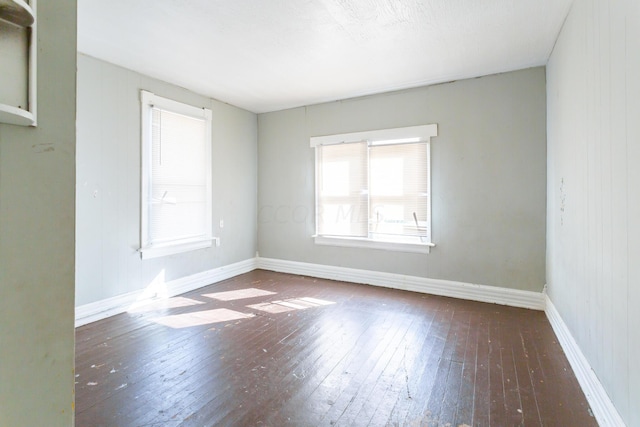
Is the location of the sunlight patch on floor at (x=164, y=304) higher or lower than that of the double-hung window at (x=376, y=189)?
lower

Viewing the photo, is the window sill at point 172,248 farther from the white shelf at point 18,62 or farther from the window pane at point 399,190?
the white shelf at point 18,62

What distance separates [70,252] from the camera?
958 mm

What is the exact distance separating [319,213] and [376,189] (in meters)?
1.00

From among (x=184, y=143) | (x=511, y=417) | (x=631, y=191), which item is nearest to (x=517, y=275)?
(x=511, y=417)

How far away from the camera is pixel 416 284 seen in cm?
420

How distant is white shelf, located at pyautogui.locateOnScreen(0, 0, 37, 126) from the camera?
2.52ft

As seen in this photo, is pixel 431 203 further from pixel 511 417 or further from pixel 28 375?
pixel 28 375

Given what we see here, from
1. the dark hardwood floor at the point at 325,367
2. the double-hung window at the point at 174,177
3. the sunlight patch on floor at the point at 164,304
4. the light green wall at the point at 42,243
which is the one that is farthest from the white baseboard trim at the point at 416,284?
the light green wall at the point at 42,243

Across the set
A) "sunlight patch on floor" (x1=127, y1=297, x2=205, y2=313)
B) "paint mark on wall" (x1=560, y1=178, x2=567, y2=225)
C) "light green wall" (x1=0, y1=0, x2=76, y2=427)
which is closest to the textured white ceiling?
"paint mark on wall" (x1=560, y1=178, x2=567, y2=225)

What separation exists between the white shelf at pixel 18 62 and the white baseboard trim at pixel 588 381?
265 cm

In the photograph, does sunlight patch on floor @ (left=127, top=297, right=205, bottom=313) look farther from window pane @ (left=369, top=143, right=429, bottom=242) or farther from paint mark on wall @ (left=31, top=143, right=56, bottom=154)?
paint mark on wall @ (left=31, top=143, right=56, bottom=154)

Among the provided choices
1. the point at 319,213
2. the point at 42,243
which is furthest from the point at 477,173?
the point at 42,243

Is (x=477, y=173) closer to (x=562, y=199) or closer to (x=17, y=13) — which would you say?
(x=562, y=199)

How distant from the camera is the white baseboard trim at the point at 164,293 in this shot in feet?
10.5
